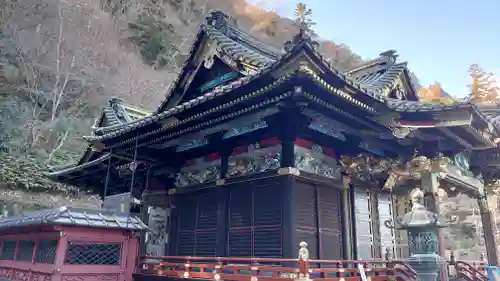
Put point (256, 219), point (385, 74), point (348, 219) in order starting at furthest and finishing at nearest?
point (385, 74) → point (348, 219) → point (256, 219)

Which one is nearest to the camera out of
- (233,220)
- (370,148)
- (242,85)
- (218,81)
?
(242,85)

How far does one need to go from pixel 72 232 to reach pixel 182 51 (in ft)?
111

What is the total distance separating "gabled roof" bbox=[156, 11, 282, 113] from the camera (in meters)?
9.57

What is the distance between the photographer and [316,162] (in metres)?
A: 9.16

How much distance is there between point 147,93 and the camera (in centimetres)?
3089

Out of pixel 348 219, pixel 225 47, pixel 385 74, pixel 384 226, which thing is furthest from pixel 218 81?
pixel 384 226

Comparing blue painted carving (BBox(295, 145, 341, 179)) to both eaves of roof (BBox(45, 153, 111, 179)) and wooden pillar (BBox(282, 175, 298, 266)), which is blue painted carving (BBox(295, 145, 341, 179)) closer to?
wooden pillar (BBox(282, 175, 298, 266))

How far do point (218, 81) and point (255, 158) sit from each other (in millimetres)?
2545

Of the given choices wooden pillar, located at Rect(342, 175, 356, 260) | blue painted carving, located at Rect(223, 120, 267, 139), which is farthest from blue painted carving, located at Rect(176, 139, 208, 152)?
wooden pillar, located at Rect(342, 175, 356, 260)

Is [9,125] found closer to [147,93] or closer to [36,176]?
[36,176]

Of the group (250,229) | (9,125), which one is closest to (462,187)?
(250,229)

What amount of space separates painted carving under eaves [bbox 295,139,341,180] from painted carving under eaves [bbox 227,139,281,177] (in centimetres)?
49

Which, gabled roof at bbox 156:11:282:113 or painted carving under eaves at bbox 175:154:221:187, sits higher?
gabled roof at bbox 156:11:282:113

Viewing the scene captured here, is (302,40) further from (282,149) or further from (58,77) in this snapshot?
(58,77)
